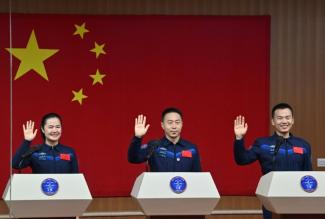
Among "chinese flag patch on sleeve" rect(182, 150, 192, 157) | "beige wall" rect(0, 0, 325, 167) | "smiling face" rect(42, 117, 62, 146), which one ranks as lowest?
"chinese flag patch on sleeve" rect(182, 150, 192, 157)

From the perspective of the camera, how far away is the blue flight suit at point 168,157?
15.0 feet

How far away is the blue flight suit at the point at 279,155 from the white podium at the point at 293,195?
67 cm

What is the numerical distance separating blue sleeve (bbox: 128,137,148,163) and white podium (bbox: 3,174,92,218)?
0.75 m

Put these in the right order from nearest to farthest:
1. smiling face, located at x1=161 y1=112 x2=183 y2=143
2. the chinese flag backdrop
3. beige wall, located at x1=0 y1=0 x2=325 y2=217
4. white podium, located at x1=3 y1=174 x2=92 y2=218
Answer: white podium, located at x1=3 y1=174 x2=92 y2=218 → smiling face, located at x1=161 y1=112 x2=183 y2=143 → the chinese flag backdrop → beige wall, located at x1=0 y1=0 x2=325 y2=217

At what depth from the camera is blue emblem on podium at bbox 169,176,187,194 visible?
3.75 metres

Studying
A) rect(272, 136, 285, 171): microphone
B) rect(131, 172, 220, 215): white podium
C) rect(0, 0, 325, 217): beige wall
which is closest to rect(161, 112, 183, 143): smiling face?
rect(272, 136, 285, 171): microphone

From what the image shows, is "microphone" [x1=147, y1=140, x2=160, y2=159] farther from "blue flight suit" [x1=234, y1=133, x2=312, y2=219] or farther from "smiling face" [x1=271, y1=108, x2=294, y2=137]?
"smiling face" [x1=271, y1=108, x2=294, y2=137]

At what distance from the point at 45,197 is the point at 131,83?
2741 mm

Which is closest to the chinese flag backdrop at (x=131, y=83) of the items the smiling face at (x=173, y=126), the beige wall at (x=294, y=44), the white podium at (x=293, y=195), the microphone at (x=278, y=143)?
the beige wall at (x=294, y=44)

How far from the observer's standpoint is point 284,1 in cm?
645

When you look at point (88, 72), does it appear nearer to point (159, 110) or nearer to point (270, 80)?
point (159, 110)

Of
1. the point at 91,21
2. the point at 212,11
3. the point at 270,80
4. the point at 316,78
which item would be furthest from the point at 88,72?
the point at 316,78

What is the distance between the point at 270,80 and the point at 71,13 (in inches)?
72.9

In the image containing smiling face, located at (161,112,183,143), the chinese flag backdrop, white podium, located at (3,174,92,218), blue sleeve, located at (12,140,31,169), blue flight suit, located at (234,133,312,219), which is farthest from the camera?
the chinese flag backdrop
